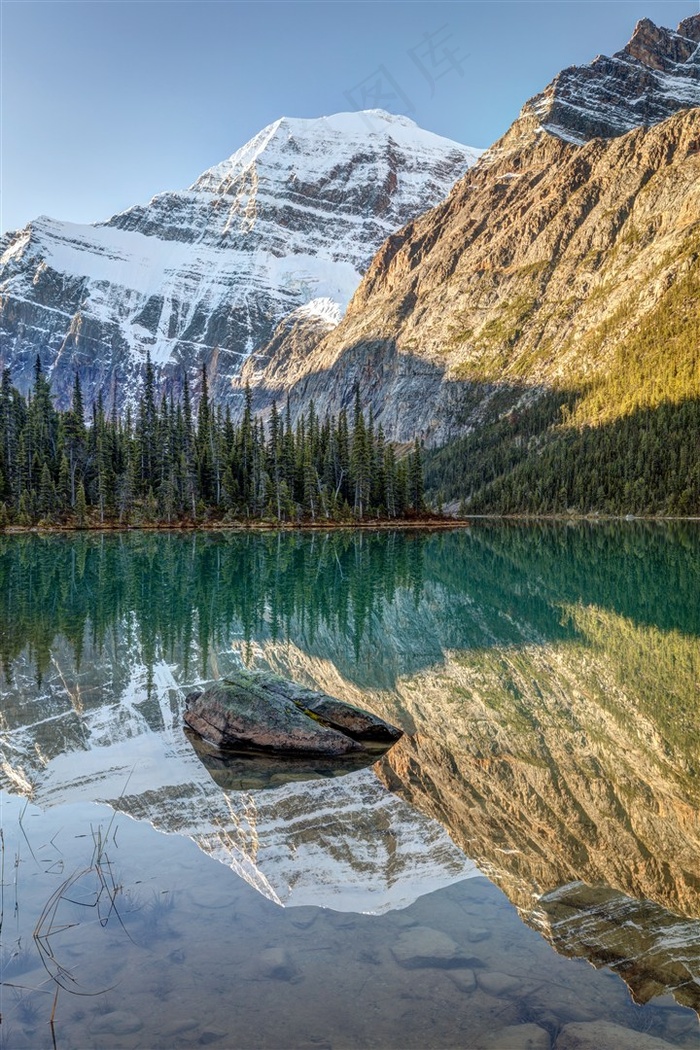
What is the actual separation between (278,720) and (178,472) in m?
96.0

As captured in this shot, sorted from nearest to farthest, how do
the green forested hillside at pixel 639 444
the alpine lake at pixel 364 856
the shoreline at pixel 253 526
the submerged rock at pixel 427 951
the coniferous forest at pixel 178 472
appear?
1. the alpine lake at pixel 364 856
2. the submerged rock at pixel 427 951
3. the shoreline at pixel 253 526
4. the coniferous forest at pixel 178 472
5. the green forested hillside at pixel 639 444

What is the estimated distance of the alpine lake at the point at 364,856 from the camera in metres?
6.56

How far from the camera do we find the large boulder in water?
45.6 feet

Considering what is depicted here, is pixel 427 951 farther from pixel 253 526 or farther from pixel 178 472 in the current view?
pixel 178 472

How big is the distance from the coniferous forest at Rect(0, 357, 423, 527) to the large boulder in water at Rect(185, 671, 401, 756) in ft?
283

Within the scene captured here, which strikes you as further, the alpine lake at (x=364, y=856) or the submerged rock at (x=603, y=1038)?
the alpine lake at (x=364, y=856)

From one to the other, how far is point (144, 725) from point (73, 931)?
7.73 m

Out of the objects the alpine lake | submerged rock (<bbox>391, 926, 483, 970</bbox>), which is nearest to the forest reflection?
the alpine lake

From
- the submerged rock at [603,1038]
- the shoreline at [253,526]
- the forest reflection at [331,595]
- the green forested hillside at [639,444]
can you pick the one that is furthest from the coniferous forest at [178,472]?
the submerged rock at [603,1038]

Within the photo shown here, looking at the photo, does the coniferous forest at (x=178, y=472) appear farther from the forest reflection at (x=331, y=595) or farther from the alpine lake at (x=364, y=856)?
the alpine lake at (x=364, y=856)

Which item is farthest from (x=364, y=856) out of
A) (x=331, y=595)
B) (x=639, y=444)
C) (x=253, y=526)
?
(x=639, y=444)

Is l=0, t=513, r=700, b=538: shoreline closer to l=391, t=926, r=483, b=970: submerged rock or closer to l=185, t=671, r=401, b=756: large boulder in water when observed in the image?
l=185, t=671, r=401, b=756: large boulder in water

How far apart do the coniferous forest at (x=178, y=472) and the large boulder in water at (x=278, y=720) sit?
86271 mm

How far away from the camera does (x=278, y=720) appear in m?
14.1
